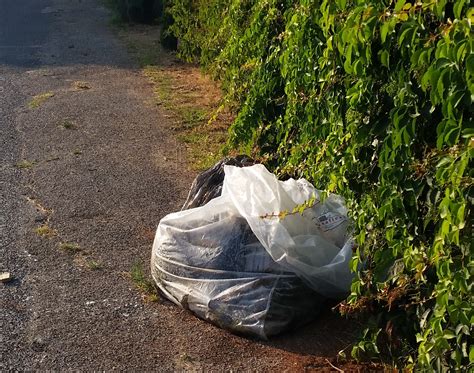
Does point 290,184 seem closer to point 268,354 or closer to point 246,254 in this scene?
point 246,254

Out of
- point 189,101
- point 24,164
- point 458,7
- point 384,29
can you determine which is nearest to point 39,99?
point 189,101

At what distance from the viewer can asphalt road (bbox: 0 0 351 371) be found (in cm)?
397

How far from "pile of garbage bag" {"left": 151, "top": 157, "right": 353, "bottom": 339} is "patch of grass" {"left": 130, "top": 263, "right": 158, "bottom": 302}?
129mm

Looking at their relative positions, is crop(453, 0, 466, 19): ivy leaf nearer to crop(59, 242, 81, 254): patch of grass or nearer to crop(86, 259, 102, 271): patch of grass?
crop(86, 259, 102, 271): patch of grass

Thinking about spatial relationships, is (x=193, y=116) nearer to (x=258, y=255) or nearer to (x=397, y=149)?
(x=258, y=255)

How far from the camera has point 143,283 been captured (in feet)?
15.4

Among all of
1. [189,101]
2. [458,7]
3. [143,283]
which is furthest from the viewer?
[189,101]

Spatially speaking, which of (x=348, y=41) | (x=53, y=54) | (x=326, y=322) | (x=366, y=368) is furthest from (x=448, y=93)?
(x=53, y=54)

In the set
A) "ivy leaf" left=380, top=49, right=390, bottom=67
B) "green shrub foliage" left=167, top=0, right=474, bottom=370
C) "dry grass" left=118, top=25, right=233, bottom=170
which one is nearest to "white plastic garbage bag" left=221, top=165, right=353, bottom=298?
"green shrub foliage" left=167, top=0, right=474, bottom=370

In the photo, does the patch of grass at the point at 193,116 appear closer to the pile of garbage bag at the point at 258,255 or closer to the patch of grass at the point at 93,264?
the patch of grass at the point at 93,264

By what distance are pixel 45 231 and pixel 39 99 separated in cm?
488

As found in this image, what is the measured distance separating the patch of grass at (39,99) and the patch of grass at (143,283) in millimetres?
5290

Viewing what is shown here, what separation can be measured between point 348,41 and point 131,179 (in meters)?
3.99

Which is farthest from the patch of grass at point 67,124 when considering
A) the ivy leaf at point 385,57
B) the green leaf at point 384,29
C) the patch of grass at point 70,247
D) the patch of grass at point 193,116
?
the green leaf at point 384,29
